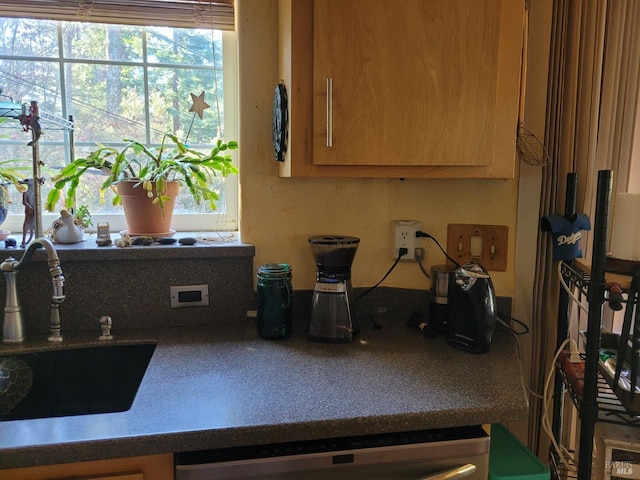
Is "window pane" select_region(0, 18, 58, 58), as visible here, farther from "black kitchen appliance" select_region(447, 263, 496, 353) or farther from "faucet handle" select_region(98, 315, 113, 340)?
"black kitchen appliance" select_region(447, 263, 496, 353)

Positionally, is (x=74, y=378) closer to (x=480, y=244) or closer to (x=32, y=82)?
(x=32, y=82)

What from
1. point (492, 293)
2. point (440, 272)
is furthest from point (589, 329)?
point (440, 272)

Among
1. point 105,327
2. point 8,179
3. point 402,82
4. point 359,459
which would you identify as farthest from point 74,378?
point 402,82

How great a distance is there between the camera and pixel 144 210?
4.81 feet

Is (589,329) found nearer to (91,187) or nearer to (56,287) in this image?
(56,287)

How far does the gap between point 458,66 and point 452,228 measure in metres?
0.52

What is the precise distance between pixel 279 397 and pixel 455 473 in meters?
0.38

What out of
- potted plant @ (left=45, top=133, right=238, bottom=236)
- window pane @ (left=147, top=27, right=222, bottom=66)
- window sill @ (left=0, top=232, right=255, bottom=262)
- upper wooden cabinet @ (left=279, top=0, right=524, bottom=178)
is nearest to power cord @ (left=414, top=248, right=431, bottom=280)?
upper wooden cabinet @ (left=279, top=0, right=524, bottom=178)

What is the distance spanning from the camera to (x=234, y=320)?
58.9 inches

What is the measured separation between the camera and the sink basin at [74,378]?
49.3 inches

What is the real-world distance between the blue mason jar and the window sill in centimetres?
16

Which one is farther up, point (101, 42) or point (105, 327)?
point (101, 42)

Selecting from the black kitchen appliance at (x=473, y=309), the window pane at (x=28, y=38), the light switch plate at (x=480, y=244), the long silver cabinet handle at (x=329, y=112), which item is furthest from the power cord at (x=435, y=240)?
the window pane at (x=28, y=38)

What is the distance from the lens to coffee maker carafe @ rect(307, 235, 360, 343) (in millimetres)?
1321
